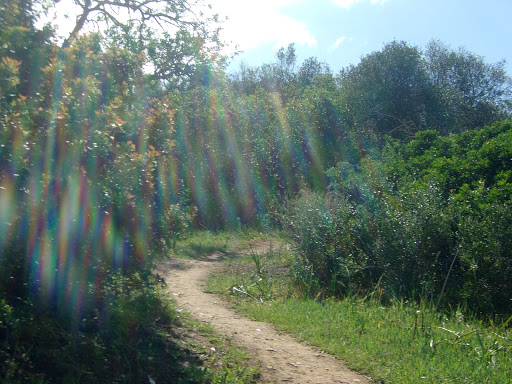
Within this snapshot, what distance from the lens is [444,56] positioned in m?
28.4

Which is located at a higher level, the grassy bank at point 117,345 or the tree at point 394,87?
the tree at point 394,87

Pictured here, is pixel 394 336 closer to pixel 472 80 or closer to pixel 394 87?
pixel 394 87

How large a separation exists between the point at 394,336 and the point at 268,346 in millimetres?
1495

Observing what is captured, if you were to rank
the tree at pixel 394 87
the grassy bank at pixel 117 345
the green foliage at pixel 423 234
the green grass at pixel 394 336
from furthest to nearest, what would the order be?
1. the tree at pixel 394 87
2. the green foliage at pixel 423 234
3. the green grass at pixel 394 336
4. the grassy bank at pixel 117 345

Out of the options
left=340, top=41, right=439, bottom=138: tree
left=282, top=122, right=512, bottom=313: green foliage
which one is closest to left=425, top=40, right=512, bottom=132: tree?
left=340, top=41, right=439, bottom=138: tree

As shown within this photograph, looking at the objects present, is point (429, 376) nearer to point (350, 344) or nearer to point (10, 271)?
point (350, 344)

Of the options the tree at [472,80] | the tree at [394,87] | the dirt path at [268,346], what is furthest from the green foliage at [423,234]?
the tree at [472,80]

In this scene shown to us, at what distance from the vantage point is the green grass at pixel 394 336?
4672 millimetres

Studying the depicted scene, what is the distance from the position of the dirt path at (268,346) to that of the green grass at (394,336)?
0.19 meters

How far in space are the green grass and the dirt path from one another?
0.64 feet

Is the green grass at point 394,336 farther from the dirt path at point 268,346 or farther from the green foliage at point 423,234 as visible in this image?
the green foliage at point 423,234

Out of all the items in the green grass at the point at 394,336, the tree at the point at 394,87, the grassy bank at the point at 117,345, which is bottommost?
the green grass at the point at 394,336

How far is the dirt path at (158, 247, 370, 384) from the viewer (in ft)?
15.4

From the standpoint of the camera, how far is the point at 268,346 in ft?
17.9
